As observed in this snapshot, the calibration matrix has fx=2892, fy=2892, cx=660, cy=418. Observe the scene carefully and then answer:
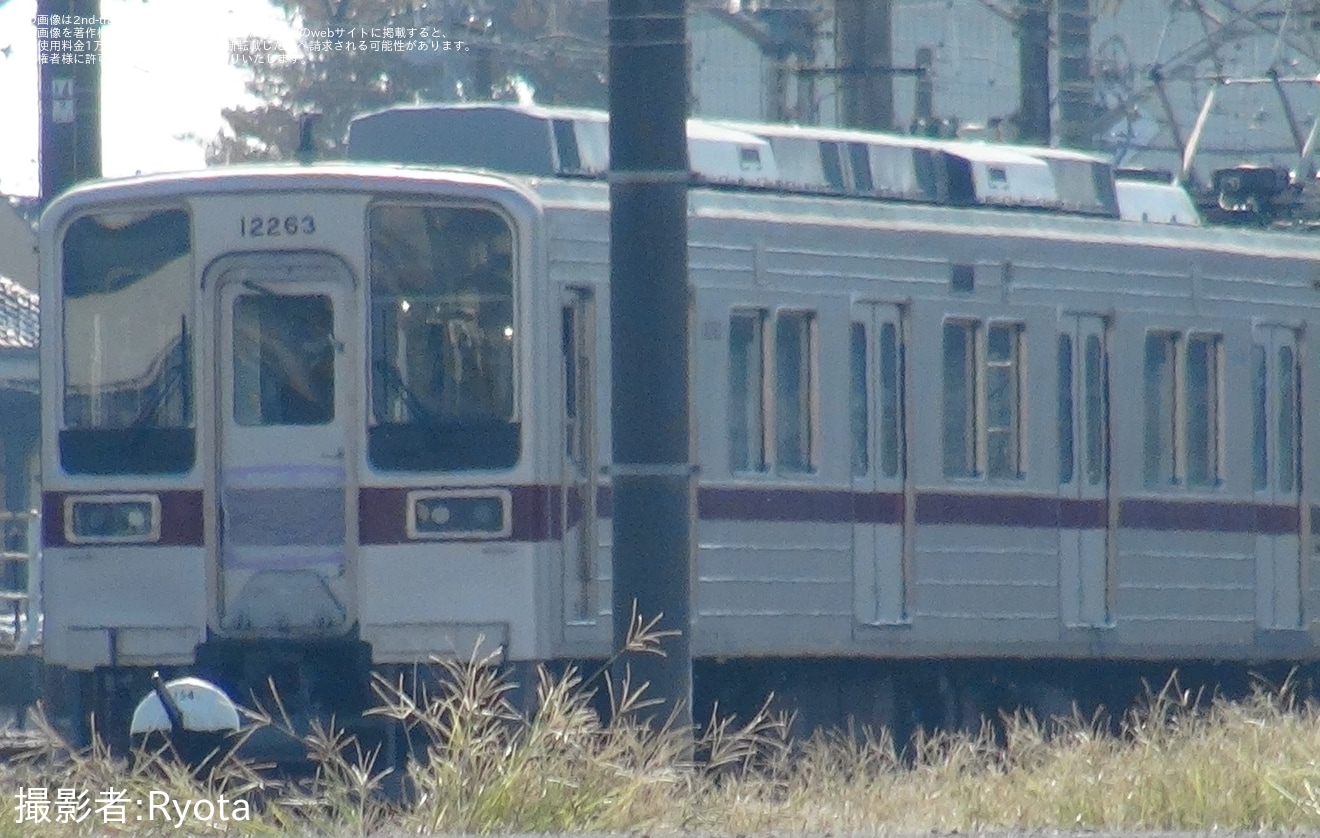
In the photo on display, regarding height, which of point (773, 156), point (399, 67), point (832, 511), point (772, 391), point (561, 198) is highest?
point (399, 67)

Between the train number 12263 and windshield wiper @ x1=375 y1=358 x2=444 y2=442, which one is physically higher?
the train number 12263

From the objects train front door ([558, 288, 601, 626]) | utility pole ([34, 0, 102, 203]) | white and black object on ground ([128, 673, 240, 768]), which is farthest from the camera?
utility pole ([34, 0, 102, 203])

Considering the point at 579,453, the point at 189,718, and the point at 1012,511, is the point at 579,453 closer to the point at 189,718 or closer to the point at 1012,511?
the point at 189,718

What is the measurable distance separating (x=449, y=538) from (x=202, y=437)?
1.15 meters

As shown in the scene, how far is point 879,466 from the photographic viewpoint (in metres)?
13.2

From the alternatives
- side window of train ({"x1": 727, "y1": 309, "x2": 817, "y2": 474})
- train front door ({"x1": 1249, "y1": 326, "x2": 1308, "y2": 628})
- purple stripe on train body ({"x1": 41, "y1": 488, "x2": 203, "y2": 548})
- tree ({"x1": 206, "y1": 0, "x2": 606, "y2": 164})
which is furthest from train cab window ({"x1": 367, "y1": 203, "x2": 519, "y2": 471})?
tree ({"x1": 206, "y1": 0, "x2": 606, "y2": 164})

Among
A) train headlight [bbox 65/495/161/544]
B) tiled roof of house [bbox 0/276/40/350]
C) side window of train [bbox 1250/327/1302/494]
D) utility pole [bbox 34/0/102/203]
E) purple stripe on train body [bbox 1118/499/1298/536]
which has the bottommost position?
purple stripe on train body [bbox 1118/499/1298/536]

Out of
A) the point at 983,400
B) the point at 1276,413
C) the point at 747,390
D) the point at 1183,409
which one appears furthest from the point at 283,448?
the point at 1276,413

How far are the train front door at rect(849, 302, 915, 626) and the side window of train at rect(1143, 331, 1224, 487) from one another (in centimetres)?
177

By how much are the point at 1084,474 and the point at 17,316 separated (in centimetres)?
1803

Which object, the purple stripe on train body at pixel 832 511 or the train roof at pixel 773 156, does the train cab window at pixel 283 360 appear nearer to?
the purple stripe on train body at pixel 832 511

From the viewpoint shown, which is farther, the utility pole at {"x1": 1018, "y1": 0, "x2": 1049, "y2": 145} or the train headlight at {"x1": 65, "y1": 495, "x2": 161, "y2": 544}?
the utility pole at {"x1": 1018, "y1": 0, "x2": 1049, "y2": 145}

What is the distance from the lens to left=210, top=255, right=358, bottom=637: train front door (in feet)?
38.8

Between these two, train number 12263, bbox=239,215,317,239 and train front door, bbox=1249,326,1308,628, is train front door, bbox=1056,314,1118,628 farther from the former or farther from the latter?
train number 12263, bbox=239,215,317,239
